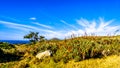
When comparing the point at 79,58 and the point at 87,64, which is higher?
the point at 79,58

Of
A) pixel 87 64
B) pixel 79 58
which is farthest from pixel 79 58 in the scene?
pixel 87 64

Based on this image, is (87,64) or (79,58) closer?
(87,64)

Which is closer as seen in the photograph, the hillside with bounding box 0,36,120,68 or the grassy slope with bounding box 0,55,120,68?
the grassy slope with bounding box 0,55,120,68

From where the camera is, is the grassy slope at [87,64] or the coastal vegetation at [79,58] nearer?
the grassy slope at [87,64]

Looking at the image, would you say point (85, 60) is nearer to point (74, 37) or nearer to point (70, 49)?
point (70, 49)

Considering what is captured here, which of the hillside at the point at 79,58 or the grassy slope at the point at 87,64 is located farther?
the hillside at the point at 79,58

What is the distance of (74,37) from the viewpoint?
24.5 m

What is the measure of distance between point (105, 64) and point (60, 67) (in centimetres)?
361

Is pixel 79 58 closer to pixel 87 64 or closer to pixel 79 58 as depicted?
pixel 79 58

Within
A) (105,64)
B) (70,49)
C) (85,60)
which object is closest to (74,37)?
(70,49)

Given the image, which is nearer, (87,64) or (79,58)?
(87,64)

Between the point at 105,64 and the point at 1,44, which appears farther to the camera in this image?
the point at 1,44

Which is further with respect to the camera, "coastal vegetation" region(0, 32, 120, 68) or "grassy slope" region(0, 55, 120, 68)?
"coastal vegetation" region(0, 32, 120, 68)

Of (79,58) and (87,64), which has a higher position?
(79,58)
